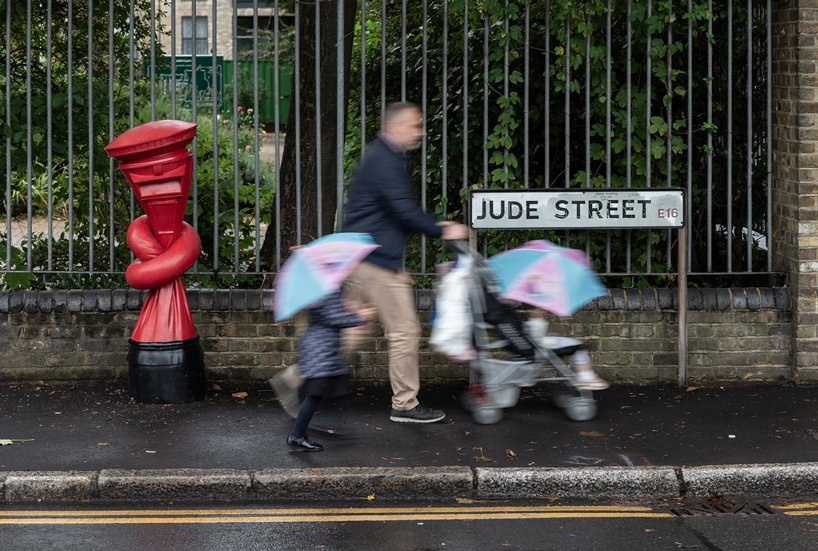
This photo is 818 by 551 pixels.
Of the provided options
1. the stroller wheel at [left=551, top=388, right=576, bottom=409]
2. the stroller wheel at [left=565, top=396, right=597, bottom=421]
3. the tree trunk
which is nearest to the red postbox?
the tree trunk

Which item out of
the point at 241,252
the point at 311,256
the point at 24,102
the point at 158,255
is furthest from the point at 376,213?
the point at 24,102

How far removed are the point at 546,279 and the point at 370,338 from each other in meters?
1.84

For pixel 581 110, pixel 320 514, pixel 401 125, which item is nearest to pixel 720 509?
pixel 320 514

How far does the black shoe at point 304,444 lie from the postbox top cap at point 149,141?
205 centimetres

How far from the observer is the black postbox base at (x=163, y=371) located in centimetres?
859

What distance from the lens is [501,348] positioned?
812cm

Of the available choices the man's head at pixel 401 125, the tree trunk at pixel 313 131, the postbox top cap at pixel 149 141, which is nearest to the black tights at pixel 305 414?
the man's head at pixel 401 125

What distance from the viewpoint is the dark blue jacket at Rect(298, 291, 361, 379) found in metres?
7.17

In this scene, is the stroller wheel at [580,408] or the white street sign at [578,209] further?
the white street sign at [578,209]

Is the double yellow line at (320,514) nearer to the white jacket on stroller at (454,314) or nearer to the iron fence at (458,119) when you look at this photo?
the white jacket on stroller at (454,314)

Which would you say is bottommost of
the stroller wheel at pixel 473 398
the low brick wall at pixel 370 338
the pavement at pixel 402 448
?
the pavement at pixel 402 448

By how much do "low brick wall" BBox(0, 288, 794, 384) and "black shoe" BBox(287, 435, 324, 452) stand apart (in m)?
1.83

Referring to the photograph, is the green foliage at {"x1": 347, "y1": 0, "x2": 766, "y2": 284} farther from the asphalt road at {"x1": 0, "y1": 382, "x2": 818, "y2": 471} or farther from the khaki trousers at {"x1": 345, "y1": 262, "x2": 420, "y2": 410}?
the khaki trousers at {"x1": 345, "y1": 262, "x2": 420, "y2": 410}

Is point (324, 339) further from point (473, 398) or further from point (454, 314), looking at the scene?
point (473, 398)
